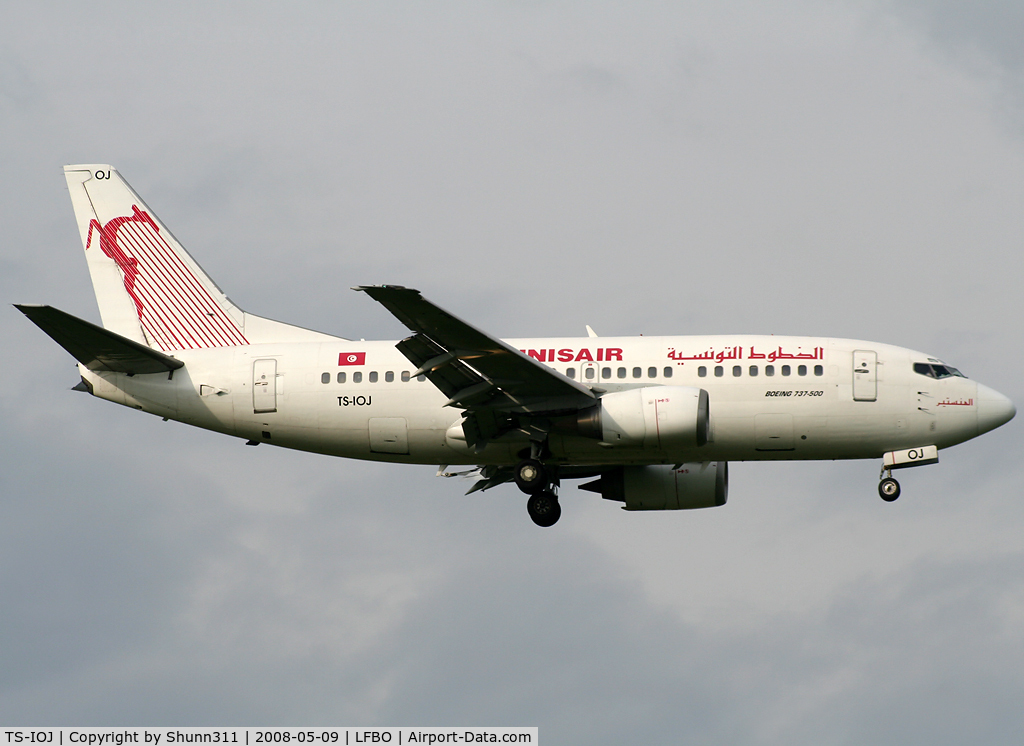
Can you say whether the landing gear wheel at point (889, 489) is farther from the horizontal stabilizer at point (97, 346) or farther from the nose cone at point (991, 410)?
the horizontal stabilizer at point (97, 346)

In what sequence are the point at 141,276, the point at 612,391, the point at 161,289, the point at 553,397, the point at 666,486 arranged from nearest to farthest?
the point at 553,397
the point at 612,391
the point at 666,486
the point at 161,289
the point at 141,276

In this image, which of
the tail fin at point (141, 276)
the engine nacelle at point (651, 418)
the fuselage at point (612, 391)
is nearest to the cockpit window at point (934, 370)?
the fuselage at point (612, 391)

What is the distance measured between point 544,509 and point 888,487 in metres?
9.55

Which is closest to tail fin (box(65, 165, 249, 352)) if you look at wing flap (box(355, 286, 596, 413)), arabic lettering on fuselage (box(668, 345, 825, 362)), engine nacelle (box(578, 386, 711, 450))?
wing flap (box(355, 286, 596, 413))

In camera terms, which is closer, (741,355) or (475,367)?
(475,367)

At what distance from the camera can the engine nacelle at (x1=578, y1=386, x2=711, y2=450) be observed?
34312 mm

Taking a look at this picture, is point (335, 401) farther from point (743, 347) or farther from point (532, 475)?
point (743, 347)

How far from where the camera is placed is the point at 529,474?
36.8m

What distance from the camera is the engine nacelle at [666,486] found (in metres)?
40.8

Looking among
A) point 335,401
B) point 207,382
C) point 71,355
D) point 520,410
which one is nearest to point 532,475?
point 520,410

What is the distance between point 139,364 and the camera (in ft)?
124

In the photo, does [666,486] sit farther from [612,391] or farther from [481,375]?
[481,375]

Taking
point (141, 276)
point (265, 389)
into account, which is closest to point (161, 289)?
point (141, 276)

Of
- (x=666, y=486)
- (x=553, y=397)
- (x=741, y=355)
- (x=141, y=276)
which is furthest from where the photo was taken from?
(x=141, y=276)
